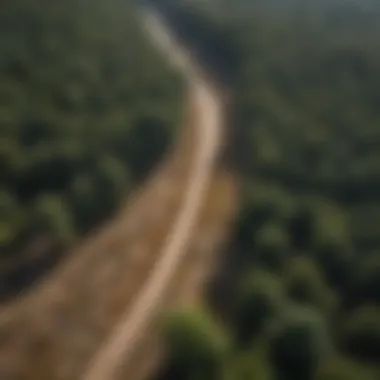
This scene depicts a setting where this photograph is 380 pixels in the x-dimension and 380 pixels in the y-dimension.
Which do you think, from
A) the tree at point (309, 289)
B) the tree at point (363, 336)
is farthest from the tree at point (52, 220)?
the tree at point (363, 336)

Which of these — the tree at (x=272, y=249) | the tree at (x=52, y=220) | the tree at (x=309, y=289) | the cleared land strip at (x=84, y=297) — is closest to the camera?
the cleared land strip at (x=84, y=297)

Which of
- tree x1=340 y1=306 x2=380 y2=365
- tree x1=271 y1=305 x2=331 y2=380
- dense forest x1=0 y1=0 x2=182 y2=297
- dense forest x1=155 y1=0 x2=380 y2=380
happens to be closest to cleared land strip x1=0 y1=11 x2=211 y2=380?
dense forest x1=0 y1=0 x2=182 y2=297

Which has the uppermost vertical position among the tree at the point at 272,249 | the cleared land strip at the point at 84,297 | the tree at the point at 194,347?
the cleared land strip at the point at 84,297

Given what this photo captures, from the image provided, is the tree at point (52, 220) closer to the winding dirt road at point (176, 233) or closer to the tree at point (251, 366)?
the winding dirt road at point (176, 233)

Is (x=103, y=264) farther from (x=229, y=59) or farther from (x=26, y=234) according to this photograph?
(x=229, y=59)

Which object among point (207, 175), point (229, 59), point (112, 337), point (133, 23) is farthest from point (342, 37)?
point (112, 337)

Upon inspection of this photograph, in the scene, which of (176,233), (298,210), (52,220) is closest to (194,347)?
(52,220)
